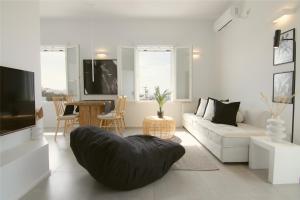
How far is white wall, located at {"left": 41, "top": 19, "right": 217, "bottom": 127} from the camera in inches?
227

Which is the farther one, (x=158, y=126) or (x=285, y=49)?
(x=158, y=126)

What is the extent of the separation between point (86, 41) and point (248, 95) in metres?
4.51

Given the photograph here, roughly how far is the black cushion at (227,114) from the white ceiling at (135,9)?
8.10 ft

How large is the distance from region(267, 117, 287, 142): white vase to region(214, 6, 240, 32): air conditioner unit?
2.56 m

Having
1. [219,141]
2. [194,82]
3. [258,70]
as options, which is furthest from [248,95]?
[194,82]

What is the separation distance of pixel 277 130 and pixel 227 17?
10.4 ft

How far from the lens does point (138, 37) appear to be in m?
5.81

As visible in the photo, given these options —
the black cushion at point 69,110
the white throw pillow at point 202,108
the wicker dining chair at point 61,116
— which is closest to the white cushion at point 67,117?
the wicker dining chair at point 61,116

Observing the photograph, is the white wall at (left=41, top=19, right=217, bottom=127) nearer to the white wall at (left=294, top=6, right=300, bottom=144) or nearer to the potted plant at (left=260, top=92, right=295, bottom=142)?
the potted plant at (left=260, top=92, right=295, bottom=142)

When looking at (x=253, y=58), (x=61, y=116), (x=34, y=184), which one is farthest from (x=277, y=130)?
(x=61, y=116)

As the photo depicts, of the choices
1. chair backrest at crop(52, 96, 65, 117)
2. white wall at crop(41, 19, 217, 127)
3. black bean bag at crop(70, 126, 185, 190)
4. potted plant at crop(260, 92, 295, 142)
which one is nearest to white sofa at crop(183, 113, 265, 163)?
potted plant at crop(260, 92, 295, 142)

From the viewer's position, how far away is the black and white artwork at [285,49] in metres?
2.83

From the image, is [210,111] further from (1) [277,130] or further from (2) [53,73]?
(2) [53,73]

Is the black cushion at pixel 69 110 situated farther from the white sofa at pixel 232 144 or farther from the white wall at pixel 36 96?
the white sofa at pixel 232 144
